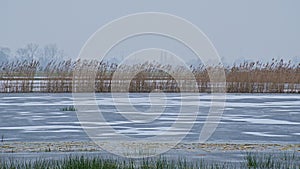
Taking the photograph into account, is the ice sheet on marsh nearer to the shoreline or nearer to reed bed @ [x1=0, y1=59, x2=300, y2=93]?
the shoreline

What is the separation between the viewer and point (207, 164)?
818cm

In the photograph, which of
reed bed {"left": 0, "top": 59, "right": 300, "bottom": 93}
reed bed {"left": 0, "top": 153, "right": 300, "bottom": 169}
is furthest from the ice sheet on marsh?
reed bed {"left": 0, "top": 59, "right": 300, "bottom": 93}

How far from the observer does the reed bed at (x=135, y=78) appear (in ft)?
99.8

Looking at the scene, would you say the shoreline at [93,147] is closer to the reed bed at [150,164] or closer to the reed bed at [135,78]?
the reed bed at [150,164]

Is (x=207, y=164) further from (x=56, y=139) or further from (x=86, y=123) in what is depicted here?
(x=86, y=123)

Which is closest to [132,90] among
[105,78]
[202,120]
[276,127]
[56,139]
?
[105,78]

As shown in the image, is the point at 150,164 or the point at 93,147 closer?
the point at 150,164

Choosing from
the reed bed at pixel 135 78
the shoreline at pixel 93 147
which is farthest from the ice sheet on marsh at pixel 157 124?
the reed bed at pixel 135 78

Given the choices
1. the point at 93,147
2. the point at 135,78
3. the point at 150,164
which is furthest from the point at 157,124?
the point at 135,78

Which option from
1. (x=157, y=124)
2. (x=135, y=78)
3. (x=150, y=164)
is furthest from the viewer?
(x=135, y=78)

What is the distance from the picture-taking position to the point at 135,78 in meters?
31.0

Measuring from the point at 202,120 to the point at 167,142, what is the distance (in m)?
4.81

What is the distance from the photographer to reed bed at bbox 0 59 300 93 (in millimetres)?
30422

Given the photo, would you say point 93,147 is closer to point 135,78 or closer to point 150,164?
point 150,164
